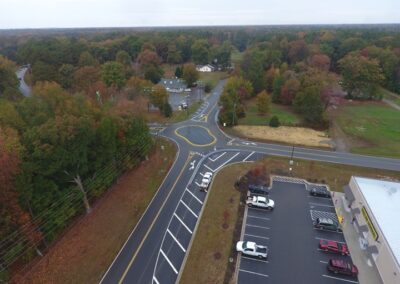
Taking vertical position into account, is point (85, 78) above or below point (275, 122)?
above

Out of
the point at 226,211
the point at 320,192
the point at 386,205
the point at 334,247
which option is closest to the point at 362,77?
the point at 320,192

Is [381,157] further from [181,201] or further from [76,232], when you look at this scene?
[76,232]

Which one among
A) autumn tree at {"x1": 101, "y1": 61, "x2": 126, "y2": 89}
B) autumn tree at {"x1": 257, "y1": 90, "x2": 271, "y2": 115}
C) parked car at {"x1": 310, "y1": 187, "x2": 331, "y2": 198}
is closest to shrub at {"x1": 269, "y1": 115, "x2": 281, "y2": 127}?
autumn tree at {"x1": 257, "y1": 90, "x2": 271, "y2": 115}

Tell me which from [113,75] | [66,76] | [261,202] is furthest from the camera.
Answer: [66,76]

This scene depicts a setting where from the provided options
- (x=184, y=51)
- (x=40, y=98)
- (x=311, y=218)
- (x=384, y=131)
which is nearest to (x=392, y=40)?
(x=384, y=131)

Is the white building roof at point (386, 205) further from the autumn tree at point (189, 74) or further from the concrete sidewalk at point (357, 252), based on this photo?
the autumn tree at point (189, 74)

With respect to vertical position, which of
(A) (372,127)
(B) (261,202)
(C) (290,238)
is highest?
(B) (261,202)

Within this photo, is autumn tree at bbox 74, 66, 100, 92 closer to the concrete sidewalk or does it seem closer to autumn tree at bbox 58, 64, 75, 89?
autumn tree at bbox 58, 64, 75, 89

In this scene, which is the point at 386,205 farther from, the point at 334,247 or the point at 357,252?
the point at 334,247
